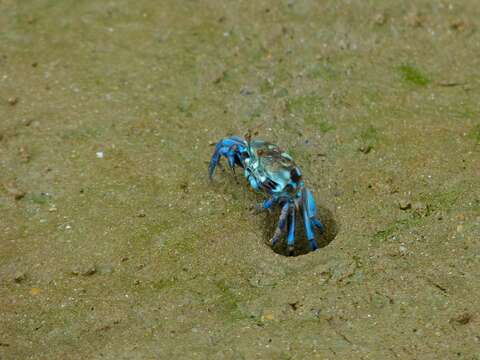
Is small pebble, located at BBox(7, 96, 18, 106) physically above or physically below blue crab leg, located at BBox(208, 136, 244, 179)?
below

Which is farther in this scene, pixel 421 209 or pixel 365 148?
pixel 365 148

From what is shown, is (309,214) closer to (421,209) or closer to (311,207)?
(311,207)

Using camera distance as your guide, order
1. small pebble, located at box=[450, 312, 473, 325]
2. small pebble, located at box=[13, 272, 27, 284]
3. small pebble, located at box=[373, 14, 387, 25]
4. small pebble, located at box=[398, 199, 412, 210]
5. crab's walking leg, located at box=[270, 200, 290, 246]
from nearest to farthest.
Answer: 1. small pebble, located at box=[450, 312, 473, 325]
2. small pebble, located at box=[13, 272, 27, 284]
3. crab's walking leg, located at box=[270, 200, 290, 246]
4. small pebble, located at box=[398, 199, 412, 210]
5. small pebble, located at box=[373, 14, 387, 25]

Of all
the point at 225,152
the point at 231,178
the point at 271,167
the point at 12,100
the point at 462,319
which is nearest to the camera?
the point at 462,319

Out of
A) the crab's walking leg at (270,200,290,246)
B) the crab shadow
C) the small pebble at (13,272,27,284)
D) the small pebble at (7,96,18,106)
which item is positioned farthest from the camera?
the small pebble at (7,96,18,106)

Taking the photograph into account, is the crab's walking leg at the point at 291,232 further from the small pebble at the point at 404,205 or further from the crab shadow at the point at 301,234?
the small pebble at the point at 404,205

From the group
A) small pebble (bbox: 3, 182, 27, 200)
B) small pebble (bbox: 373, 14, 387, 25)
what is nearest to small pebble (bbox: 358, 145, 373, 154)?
small pebble (bbox: 373, 14, 387, 25)

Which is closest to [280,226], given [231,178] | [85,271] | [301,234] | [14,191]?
[301,234]

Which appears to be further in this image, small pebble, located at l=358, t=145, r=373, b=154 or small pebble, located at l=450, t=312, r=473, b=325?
small pebble, located at l=358, t=145, r=373, b=154

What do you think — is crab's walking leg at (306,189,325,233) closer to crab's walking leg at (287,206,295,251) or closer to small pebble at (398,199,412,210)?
crab's walking leg at (287,206,295,251)

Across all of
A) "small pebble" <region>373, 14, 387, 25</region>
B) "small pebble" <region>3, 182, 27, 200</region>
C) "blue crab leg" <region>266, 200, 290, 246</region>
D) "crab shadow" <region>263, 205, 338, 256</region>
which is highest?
"small pebble" <region>373, 14, 387, 25</region>
